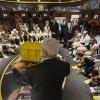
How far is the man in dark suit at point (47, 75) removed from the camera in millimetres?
2637

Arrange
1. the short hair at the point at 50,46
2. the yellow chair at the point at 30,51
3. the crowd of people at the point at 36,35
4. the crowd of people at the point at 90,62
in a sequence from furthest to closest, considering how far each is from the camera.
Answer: the crowd of people at the point at 36,35 < the yellow chair at the point at 30,51 < the crowd of people at the point at 90,62 < the short hair at the point at 50,46

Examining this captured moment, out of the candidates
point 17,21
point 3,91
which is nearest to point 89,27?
point 17,21

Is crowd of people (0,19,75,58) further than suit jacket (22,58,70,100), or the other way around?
crowd of people (0,19,75,58)

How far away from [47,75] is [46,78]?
3cm

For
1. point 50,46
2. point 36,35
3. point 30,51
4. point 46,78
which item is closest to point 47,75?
point 46,78

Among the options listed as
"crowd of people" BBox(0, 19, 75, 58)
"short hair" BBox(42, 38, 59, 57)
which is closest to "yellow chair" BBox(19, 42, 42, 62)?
"crowd of people" BBox(0, 19, 75, 58)

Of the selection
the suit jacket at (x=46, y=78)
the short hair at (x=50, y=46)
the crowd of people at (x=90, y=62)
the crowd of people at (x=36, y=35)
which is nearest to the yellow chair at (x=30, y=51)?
the crowd of people at (x=90, y=62)

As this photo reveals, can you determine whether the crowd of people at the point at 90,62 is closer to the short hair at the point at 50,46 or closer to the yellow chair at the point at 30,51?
the yellow chair at the point at 30,51

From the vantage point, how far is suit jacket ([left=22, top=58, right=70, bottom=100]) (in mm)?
2645

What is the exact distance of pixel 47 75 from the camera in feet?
8.85

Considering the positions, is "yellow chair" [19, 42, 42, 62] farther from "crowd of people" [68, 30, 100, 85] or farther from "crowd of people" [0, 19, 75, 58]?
"crowd of people" [0, 19, 75, 58]

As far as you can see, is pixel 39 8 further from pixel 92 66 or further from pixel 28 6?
pixel 92 66

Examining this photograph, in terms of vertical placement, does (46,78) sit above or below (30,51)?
above

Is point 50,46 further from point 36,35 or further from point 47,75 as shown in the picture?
point 36,35
